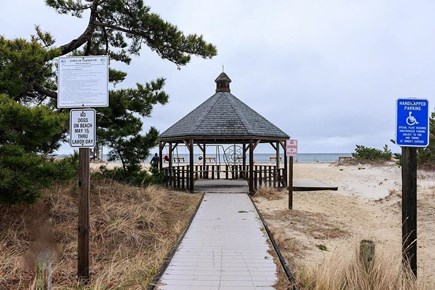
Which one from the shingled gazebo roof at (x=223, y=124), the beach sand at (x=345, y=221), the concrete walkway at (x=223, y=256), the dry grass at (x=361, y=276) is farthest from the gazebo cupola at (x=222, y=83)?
the dry grass at (x=361, y=276)

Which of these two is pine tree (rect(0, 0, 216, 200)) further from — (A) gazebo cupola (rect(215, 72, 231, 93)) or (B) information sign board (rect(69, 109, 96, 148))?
(A) gazebo cupola (rect(215, 72, 231, 93))

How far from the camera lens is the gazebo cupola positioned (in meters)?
20.7

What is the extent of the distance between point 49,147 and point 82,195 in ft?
15.2

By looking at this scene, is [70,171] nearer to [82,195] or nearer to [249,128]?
[82,195]

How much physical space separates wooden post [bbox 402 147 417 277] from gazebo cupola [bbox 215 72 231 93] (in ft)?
53.1

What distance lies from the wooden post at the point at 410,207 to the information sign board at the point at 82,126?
13.5 ft

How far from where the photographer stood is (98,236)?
24.7 feet

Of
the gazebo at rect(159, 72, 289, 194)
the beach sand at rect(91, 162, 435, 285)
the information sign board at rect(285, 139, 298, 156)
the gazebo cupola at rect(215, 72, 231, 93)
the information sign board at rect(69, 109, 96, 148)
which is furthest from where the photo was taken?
the gazebo cupola at rect(215, 72, 231, 93)

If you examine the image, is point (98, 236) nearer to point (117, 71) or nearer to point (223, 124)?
point (117, 71)

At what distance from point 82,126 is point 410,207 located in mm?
4503

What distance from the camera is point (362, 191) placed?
1862cm

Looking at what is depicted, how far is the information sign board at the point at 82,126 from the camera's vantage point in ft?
16.4

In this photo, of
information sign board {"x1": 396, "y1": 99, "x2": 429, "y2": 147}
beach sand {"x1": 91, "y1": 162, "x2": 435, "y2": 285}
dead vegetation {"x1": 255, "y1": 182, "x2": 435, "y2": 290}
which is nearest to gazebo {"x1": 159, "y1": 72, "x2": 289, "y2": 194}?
beach sand {"x1": 91, "y1": 162, "x2": 435, "y2": 285}

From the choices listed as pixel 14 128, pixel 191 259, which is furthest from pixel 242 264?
pixel 14 128
